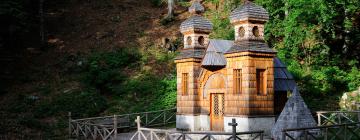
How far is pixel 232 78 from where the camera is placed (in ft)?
69.6

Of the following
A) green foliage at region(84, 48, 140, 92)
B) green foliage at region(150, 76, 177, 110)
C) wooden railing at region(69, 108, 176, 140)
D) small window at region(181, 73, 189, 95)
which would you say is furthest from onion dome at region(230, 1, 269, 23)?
green foliage at region(84, 48, 140, 92)

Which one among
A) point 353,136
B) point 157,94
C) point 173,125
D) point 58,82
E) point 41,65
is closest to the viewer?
point 353,136

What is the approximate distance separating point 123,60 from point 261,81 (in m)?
18.8

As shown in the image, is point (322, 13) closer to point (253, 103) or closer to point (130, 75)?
point (253, 103)

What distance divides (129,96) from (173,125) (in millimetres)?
6318

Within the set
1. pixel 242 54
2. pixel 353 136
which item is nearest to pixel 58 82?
pixel 242 54

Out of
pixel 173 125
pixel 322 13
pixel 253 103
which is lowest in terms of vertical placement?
pixel 173 125

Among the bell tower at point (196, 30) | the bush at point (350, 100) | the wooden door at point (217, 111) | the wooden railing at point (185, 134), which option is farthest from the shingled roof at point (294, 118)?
the bush at point (350, 100)

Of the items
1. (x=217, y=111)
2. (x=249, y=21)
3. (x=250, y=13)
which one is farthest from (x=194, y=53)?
(x=250, y=13)

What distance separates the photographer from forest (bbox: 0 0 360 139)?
29344mm

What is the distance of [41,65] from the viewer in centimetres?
3762

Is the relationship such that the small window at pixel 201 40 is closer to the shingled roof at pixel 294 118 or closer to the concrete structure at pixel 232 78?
the concrete structure at pixel 232 78

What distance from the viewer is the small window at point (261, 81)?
21094 mm

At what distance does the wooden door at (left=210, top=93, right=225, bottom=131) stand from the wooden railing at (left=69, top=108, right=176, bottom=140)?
16.6 feet
